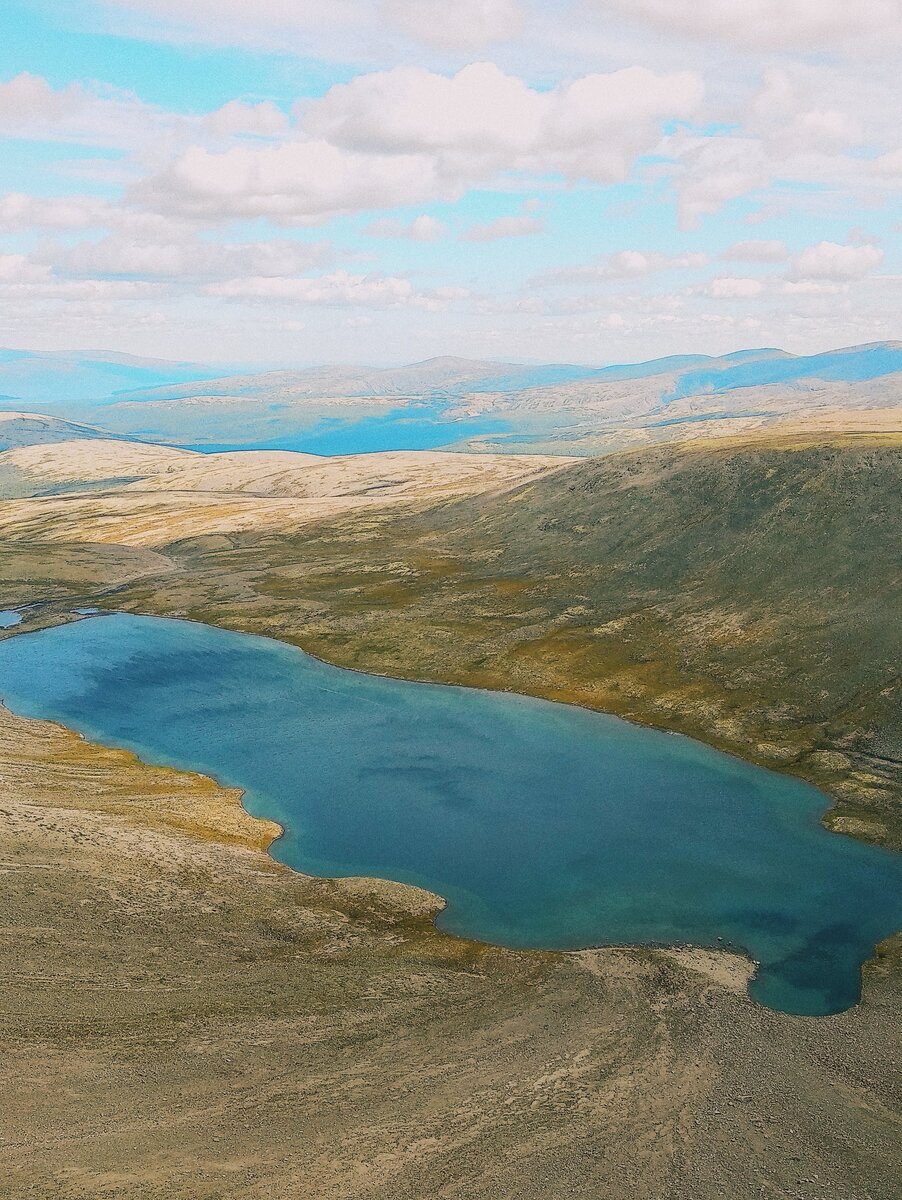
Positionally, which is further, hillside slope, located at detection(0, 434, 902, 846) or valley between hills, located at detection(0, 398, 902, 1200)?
hillside slope, located at detection(0, 434, 902, 846)

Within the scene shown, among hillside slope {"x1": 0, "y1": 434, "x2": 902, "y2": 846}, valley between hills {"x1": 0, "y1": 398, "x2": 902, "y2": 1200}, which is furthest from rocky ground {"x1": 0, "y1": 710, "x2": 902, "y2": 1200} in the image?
hillside slope {"x1": 0, "y1": 434, "x2": 902, "y2": 846}

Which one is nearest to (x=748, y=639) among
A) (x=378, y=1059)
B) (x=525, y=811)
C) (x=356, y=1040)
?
(x=525, y=811)

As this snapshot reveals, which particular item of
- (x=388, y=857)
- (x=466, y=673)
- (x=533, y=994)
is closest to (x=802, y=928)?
(x=533, y=994)

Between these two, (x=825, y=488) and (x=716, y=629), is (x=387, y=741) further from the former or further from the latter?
(x=825, y=488)

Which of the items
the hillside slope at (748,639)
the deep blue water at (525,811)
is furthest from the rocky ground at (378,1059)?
the hillside slope at (748,639)

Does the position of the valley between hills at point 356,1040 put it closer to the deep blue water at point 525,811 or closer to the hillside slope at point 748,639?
the deep blue water at point 525,811

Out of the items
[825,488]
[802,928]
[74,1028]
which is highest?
[825,488]

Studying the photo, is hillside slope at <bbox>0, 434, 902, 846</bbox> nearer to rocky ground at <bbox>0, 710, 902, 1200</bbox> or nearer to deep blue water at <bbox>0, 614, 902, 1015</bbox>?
deep blue water at <bbox>0, 614, 902, 1015</bbox>

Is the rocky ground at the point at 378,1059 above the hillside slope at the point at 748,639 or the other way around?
the other way around
